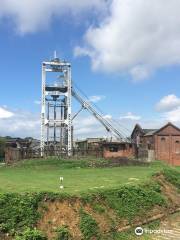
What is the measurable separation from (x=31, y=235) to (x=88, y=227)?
3625mm

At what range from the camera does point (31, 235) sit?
22.2m

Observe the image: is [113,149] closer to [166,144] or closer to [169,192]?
[166,144]

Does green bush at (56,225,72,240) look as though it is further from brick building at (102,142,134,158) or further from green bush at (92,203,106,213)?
brick building at (102,142,134,158)

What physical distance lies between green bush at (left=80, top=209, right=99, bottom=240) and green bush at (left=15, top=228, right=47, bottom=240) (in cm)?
242

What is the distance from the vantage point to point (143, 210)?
28797mm

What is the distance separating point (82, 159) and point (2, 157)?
30295 millimetres

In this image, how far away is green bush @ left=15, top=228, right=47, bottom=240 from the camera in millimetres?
22016

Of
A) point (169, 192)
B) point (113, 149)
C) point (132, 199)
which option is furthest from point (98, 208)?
point (113, 149)

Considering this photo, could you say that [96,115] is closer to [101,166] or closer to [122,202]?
[101,166]

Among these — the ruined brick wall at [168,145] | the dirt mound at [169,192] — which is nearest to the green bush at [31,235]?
the dirt mound at [169,192]

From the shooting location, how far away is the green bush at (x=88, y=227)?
24297 millimetres

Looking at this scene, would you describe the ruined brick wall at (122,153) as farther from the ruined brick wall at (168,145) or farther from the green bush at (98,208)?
the green bush at (98,208)

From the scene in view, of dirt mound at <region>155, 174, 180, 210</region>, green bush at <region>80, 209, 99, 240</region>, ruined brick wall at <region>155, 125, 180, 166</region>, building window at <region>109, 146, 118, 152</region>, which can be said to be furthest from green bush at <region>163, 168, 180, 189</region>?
ruined brick wall at <region>155, 125, 180, 166</region>

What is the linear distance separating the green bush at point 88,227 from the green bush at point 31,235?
242cm
